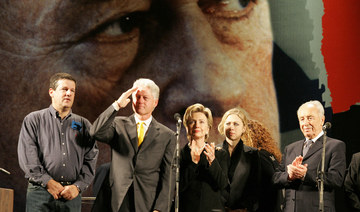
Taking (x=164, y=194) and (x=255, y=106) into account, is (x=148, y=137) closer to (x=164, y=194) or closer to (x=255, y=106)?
(x=164, y=194)

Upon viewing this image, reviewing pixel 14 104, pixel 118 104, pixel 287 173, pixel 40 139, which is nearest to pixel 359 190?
pixel 287 173

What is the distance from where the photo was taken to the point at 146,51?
21.1ft

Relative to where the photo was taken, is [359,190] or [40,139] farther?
[359,190]

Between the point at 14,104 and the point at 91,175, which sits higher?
the point at 14,104

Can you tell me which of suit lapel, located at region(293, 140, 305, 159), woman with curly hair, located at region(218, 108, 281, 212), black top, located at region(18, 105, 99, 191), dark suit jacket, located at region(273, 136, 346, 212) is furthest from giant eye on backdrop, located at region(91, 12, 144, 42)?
dark suit jacket, located at region(273, 136, 346, 212)

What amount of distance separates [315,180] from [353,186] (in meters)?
0.59

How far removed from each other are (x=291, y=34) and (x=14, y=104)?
11.9 feet

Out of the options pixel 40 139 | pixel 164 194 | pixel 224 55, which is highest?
pixel 224 55

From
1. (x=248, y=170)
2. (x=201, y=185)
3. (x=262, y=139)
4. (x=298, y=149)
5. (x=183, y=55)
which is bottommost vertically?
(x=201, y=185)

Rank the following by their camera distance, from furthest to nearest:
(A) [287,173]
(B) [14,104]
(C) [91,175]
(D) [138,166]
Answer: (B) [14,104] → (A) [287,173] → (C) [91,175] → (D) [138,166]

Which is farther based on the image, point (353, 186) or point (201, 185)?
point (353, 186)

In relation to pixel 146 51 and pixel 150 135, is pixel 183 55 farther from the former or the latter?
pixel 150 135

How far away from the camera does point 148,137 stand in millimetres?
3928

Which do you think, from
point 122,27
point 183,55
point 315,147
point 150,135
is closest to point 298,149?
point 315,147
